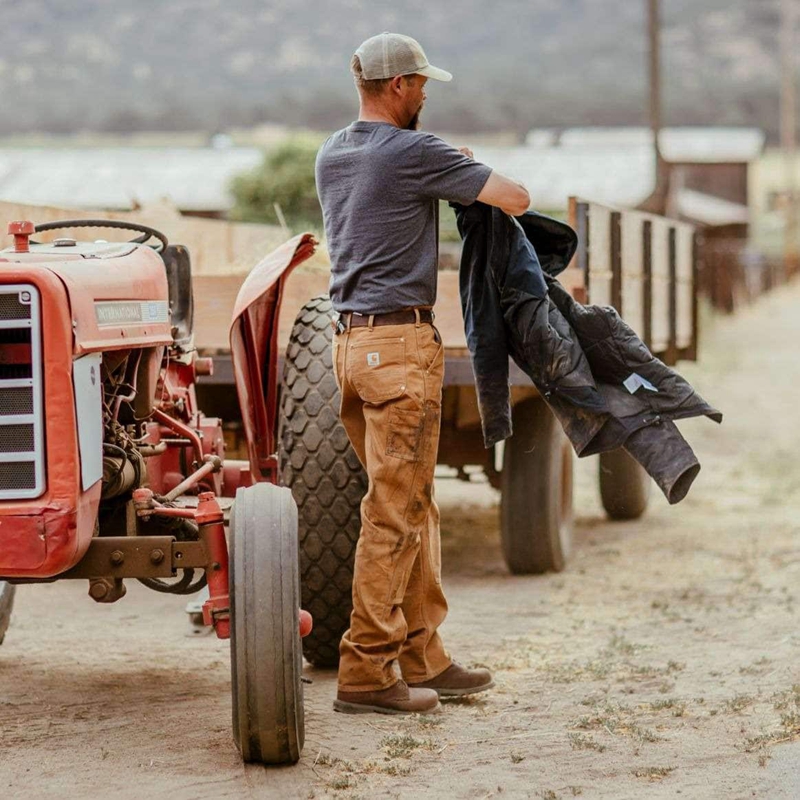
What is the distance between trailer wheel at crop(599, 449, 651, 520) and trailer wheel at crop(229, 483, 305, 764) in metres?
4.82

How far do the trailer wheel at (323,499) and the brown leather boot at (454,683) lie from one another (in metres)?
0.44

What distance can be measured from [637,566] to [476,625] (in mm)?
1649

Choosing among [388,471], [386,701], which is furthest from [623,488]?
[388,471]

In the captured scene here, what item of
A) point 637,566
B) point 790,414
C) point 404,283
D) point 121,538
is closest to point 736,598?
point 637,566

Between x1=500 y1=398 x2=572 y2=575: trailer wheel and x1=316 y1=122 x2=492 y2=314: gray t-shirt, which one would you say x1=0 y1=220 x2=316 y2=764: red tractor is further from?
x1=500 y1=398 x2=572 y2=575: trailer wheel

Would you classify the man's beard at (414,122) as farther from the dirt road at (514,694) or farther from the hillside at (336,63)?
the hillside at (336,63)

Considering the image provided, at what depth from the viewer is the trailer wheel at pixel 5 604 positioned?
591 centimetres

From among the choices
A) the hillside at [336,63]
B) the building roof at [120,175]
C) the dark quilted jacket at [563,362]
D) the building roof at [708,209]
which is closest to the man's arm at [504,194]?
the dark quilted jacket at [563,362]

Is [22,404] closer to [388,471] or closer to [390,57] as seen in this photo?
[388,471]

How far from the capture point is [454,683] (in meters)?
5.22

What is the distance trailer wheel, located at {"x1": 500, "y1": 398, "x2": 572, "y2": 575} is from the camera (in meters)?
7.23

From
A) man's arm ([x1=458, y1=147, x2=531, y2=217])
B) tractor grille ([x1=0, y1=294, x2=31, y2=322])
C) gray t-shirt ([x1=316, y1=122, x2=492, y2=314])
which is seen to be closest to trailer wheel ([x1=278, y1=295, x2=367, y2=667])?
gray t-shirt ([x1=316, y1=122, x2=492, y2=314])

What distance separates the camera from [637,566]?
25.9ft

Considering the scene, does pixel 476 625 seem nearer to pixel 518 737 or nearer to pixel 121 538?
pixel 518 737
